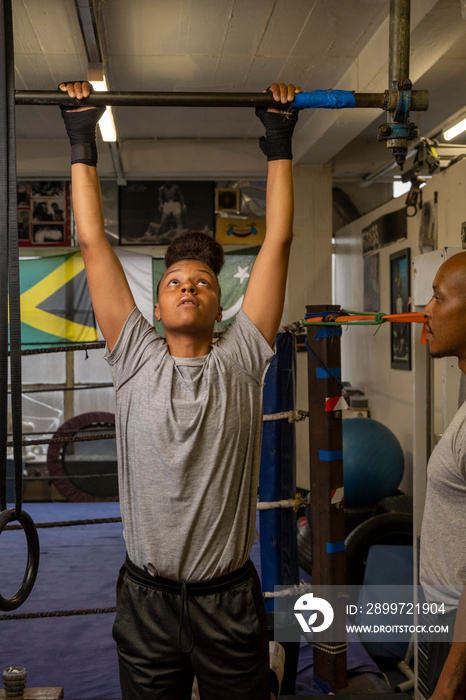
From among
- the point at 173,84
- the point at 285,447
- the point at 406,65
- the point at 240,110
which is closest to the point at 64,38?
the point at 173,84

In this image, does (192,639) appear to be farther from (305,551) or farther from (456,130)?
(456,130)

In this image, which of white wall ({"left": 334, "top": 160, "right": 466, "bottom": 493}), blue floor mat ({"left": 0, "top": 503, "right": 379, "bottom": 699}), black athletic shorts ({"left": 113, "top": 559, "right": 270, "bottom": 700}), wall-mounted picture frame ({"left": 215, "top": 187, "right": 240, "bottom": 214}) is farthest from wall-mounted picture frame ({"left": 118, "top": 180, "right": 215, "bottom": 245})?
black athletic shorts ({"left": 113, "top": 559, "right": 270, "bottom": 700})

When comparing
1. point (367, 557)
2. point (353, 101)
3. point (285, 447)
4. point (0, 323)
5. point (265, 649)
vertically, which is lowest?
point (367, 557)

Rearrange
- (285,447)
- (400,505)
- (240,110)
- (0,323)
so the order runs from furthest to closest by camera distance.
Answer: (240,110)
(400,505)
(285,447)
(0,323)

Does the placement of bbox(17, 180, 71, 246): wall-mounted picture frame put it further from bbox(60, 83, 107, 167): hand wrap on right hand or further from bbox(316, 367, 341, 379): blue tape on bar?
bbox(60, 83, 107, 167): hand wrap on right hand

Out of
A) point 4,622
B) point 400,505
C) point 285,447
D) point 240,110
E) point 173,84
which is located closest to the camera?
point 285,447

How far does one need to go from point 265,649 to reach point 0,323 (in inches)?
37.2

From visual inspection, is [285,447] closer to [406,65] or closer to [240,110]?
[406,65]

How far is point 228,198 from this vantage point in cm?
716

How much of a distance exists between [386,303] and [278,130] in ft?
16.2

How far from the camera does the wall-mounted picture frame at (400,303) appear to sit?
5.77 metres

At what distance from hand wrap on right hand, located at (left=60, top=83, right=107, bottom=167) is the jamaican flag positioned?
5.65 meters

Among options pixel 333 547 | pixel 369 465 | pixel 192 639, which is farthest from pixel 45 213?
pixel 192 639

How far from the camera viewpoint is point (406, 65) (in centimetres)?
157
